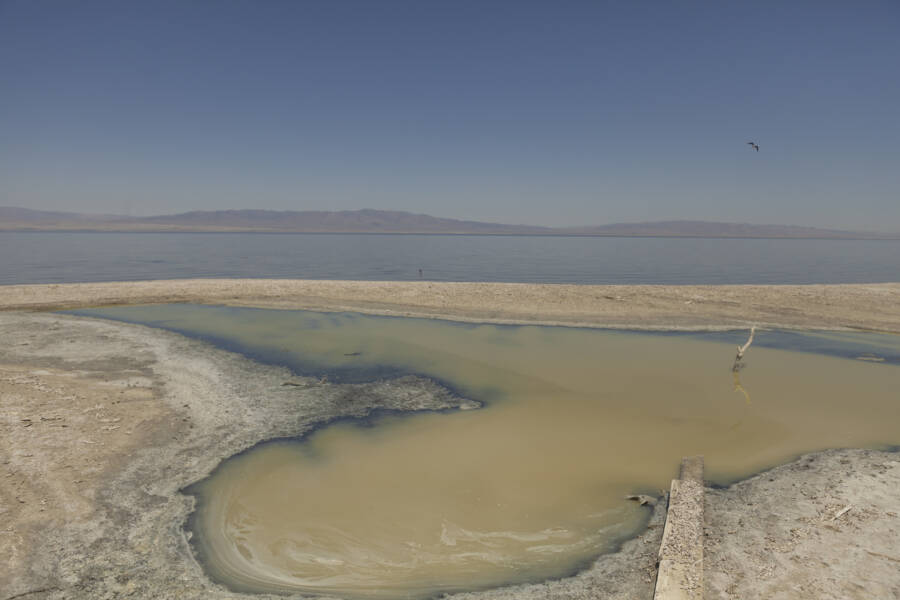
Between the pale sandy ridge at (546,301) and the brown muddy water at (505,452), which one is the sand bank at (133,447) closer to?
the brown muddy water at (505,452)

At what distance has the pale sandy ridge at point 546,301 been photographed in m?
20.3

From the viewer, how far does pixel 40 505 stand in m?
6.20

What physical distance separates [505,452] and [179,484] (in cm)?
547

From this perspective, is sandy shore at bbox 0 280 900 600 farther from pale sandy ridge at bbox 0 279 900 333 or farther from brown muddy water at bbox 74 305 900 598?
pale sandy ridge at bbox 0 279 900 333

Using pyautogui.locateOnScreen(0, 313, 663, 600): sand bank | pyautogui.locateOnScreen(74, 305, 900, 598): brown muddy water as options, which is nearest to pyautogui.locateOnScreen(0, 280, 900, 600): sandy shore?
pyautogui.locateOnScreen(0, 313, 663, 600): sand bank

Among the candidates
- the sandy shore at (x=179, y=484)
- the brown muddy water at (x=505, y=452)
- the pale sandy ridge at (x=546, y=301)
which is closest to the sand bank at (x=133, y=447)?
the sandy shore at (x=179, y=484)

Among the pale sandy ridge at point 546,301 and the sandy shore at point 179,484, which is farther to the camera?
the pale sandy ridge at point 546,301

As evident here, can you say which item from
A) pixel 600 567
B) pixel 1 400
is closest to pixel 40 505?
pixel 1 400

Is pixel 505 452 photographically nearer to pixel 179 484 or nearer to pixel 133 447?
pixel 179 484

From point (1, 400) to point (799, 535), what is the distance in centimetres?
1414

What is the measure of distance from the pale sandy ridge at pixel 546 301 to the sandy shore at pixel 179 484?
7.72 m

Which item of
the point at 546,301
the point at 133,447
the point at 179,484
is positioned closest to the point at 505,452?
the point at 179,484

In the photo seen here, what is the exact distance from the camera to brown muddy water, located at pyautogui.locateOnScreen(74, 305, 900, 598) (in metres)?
5.73

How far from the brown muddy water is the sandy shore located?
449 millimetres
